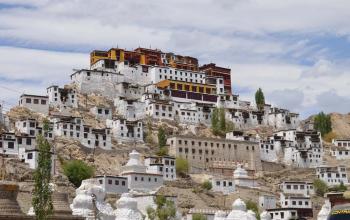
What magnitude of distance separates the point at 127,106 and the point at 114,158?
13661mm

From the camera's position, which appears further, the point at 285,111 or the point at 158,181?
the point at 285,111

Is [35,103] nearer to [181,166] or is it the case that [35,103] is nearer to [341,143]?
[181,166]

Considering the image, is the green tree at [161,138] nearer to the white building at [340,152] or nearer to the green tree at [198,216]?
the green tree at [198,216]

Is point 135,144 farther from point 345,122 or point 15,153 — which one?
point 345,122

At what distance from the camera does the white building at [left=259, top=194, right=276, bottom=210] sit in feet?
223

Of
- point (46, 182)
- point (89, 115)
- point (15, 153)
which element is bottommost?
point (46, 182)

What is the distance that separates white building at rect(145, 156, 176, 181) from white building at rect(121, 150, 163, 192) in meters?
1.71

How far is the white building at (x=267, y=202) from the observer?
67.9 meters

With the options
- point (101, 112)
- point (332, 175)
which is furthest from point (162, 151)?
point (332, 175)

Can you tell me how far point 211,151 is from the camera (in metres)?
78.7

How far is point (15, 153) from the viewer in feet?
209

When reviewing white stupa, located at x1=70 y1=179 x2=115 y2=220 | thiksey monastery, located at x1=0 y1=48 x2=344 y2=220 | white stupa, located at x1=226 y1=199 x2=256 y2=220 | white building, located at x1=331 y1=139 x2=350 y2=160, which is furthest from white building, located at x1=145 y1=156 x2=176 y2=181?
white stupa, located at x1=70 y1=179 x2=115 y2=220

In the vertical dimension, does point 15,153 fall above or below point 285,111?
below

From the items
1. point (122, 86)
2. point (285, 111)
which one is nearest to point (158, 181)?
point (122, 86)
